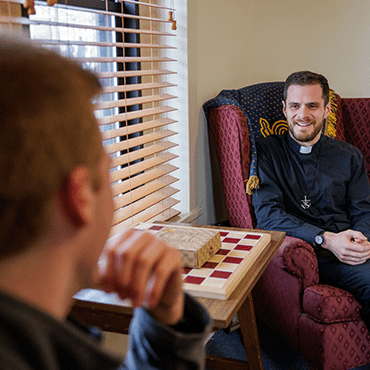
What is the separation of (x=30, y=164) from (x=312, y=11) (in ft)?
10.9

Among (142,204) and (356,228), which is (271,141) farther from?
(142,204)

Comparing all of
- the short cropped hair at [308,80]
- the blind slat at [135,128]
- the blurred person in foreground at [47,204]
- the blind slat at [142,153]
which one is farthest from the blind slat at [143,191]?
the blurred person in foreground at [47,204]

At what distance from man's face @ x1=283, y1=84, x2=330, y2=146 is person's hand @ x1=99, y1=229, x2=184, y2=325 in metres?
1.78

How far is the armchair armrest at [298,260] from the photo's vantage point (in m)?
1.85

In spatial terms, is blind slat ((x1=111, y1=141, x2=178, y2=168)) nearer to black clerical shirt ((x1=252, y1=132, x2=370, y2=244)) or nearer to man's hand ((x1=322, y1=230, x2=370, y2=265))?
black clerical shirt ((x1=252, y1=132, x2=370, y2=244))

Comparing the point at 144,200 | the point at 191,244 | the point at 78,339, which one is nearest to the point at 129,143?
the point at 144,200

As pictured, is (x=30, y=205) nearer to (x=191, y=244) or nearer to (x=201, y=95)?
(x=191, y=244)

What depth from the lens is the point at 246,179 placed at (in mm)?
2289

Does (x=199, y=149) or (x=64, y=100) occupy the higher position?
(x=64, y=100)

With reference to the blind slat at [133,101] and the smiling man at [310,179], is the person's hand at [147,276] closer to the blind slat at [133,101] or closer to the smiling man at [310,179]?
the blind slat at [133,101]

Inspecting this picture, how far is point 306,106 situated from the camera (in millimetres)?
2365

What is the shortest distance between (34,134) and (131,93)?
174 cm

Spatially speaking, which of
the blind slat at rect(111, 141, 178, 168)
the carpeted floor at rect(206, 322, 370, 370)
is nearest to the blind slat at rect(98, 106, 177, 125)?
the blind slat at rect(111, 141, 178, 168)

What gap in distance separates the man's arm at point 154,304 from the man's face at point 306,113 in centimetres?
177
